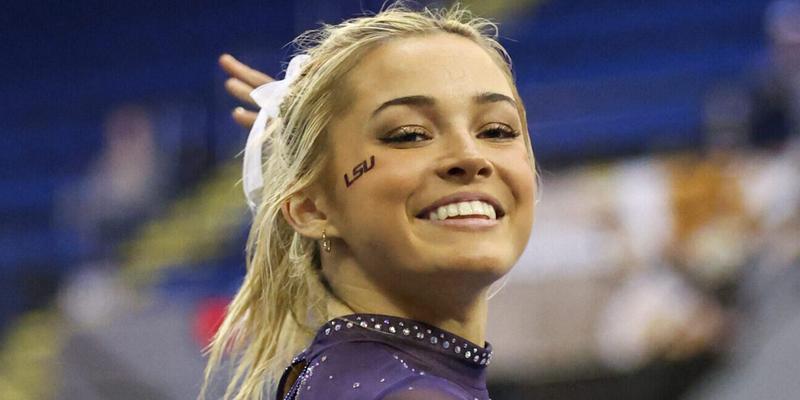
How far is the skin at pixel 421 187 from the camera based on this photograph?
132 cm

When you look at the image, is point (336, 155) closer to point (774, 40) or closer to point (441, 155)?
point (441, 155)

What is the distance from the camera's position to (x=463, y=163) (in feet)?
4.36

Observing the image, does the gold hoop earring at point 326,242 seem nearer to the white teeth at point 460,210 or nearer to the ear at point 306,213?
the ear at point 306,213

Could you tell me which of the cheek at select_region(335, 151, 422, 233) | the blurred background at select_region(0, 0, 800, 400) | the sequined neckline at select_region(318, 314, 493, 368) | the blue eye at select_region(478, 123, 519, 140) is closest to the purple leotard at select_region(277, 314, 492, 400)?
the sequined neckline at select_region(318, 314, 493, 368)

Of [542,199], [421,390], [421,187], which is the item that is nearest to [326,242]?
[421,187]

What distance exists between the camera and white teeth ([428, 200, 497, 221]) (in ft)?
4.33

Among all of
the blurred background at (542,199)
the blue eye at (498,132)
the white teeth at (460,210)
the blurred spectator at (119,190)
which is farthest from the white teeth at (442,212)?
the blurred spectator at (119,190)

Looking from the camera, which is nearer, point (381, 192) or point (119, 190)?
point (381, 192)

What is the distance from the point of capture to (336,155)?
1.41 metres

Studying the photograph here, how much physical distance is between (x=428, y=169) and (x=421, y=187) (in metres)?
0.02

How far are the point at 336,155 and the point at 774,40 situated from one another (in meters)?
4.09

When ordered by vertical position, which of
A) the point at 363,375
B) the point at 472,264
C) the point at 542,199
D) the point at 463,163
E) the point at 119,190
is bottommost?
the point at 119,190

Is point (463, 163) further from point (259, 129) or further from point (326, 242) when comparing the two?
point (259, 129)

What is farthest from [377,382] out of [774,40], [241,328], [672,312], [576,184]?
[774,40]
